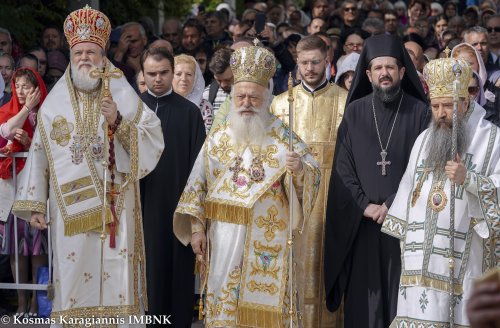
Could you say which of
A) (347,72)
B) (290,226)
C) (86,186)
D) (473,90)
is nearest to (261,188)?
(290,226)

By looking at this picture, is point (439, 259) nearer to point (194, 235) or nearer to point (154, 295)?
point (194, 235)

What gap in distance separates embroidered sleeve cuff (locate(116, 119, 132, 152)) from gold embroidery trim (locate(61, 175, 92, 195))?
1.05 ft

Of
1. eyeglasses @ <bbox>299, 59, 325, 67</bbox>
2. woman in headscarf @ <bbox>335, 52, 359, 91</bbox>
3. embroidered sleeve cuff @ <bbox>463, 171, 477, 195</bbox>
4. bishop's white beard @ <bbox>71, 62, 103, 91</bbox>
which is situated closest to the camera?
embroidered sleeve cuff @ <bbox>463, 171, 477, 195</bbox>

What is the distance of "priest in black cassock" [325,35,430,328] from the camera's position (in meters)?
6.18

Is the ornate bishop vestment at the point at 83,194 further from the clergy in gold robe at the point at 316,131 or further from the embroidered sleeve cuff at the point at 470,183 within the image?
the embroidered sleeve cuff at the point at 470,183

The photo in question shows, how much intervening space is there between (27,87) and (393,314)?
322 cm

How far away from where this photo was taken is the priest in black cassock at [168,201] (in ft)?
21.7

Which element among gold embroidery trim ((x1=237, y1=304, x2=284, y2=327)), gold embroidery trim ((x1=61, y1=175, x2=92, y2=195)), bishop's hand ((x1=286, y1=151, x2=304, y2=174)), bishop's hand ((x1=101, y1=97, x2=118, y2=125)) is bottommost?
gold embroidery trim ((x1=237, y1=304, x2=284, y2=327))

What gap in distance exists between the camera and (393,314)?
6.09 metres

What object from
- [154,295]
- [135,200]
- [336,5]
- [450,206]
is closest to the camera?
[450,206]

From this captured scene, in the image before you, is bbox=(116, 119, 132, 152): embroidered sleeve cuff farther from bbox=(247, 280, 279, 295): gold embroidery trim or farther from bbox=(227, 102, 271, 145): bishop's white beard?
bbox=(247, 280, 279, 295): gold embroidery trim

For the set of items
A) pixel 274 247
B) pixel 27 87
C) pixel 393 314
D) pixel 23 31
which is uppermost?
pixel 23 31

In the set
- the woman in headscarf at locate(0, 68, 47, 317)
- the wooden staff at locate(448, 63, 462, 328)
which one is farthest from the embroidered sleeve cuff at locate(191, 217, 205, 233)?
the woman in headscarf at locate(0, 68, 47, 317)

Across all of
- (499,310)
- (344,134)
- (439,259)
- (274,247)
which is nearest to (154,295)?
(274,247)
